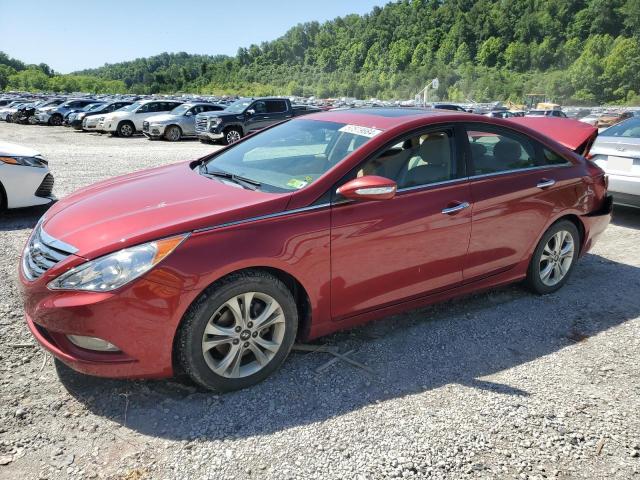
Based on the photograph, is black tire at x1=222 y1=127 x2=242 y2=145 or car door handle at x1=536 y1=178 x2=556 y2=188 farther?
black tire at x1=222 y1=127 x2=242 y2=145

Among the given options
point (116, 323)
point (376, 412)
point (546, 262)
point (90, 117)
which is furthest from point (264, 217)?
point (90, 117)

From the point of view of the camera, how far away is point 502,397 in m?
2.88

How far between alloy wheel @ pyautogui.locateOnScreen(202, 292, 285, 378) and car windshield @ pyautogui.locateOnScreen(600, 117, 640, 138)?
6140mm

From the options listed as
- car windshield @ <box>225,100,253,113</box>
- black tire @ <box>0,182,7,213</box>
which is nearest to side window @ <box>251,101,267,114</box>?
car windshield @ <box>225,100,253,113</box>

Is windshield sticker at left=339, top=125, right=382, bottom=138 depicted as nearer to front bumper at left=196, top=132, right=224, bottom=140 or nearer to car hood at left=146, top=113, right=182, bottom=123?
front bumper at left=196, top=132, right=224, bottom=140

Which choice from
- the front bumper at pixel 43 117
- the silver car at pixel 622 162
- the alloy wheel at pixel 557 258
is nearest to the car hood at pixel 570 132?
the silver car at pixel 622 162

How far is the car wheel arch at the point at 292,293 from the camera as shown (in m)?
2.61

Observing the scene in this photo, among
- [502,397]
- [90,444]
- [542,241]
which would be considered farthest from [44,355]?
[542,241]

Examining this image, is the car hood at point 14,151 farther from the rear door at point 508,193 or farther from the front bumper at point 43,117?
the front bumper at point 43,117

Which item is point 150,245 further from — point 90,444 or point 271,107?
point 271,107

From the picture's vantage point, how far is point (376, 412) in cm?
→ 271

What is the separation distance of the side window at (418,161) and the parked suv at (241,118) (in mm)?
15708

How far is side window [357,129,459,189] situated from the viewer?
10.7 feet

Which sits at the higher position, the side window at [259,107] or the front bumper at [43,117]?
the side window at [259,107]
